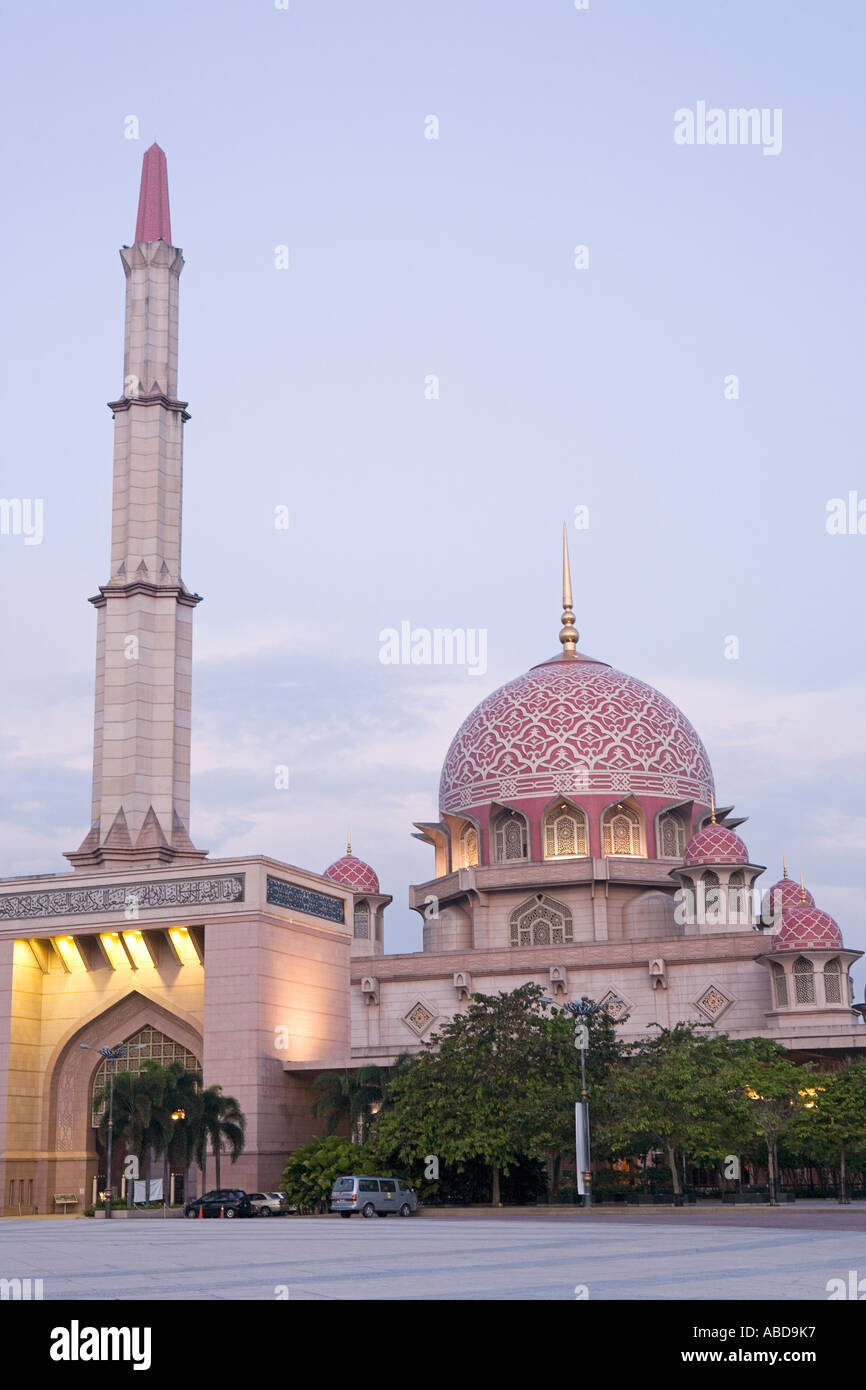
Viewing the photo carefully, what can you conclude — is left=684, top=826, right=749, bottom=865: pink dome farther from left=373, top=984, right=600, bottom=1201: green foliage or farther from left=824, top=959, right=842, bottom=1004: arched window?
left=373, top=984, right=600, bottom=1201: green foliage

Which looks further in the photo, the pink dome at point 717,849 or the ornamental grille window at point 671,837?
the ornamental grille window at point 671,837

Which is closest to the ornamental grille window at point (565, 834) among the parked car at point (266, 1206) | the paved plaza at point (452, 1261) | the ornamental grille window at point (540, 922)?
the ornamental grille window at point (540, 922)

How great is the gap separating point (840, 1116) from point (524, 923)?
15.6 m

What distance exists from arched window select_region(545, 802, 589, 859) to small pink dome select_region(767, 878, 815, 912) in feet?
18.8

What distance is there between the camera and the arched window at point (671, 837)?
48.0 meters

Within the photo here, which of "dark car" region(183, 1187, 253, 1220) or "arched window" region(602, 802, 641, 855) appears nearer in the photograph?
"dark car" region(183, 1187, 253, 1220)

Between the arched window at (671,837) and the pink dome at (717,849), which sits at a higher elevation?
the arched window at (671,837)

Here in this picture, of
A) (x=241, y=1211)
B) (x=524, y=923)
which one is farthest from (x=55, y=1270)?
(x=524, y=923)

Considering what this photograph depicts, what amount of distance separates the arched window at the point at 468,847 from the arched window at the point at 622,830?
446 centimetres

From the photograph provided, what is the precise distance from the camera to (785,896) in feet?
149

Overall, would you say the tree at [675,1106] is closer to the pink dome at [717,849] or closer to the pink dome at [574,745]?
the pink dome at [717,849]

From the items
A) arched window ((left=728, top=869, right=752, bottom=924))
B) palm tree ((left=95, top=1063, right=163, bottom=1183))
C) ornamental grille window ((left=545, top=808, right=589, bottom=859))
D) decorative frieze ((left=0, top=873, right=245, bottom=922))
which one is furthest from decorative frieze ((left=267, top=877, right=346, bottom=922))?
arched window ((left=728, top=869, right=752, bottom=924))

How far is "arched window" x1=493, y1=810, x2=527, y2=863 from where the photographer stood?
48.4m

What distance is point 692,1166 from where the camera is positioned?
36719 millimetres
